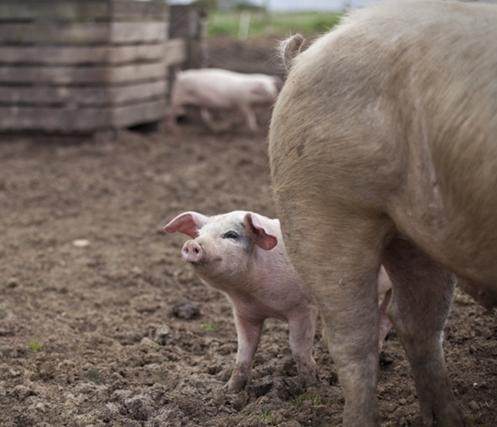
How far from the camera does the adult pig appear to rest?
231 centimetres

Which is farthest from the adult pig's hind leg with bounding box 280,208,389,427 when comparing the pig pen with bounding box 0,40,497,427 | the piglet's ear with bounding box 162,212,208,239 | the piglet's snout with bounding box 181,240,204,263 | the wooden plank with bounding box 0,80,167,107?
the wooden plank with bounding box 0,80,167,107

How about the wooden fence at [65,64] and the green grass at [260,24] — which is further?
the green grass at [260,24]

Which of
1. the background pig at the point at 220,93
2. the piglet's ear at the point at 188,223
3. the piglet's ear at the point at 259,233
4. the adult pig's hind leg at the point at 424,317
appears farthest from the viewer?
the background pig at the point at 220,93

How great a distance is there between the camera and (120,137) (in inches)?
355

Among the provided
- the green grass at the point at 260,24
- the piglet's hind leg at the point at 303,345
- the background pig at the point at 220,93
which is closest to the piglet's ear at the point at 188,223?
the piglet's hind leg at the point at 303,345

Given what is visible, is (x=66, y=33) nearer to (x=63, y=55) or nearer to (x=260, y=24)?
(x=63, y=55)

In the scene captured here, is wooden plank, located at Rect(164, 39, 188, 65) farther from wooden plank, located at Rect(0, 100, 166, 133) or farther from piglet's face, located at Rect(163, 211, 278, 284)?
piglet's face, located at Rect(163, 211, 278, 284)

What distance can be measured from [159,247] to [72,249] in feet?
1.66

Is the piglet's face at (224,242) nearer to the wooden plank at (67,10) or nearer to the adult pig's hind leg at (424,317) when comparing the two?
the adult pig's hind leg at (424,317)

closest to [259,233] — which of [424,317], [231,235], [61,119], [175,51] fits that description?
[231,235]

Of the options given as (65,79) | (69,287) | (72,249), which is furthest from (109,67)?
Answer: (69,287)

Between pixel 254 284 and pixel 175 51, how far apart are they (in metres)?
8.15

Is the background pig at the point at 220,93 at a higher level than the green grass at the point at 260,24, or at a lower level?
higher

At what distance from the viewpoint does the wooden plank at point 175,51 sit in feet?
35.9
